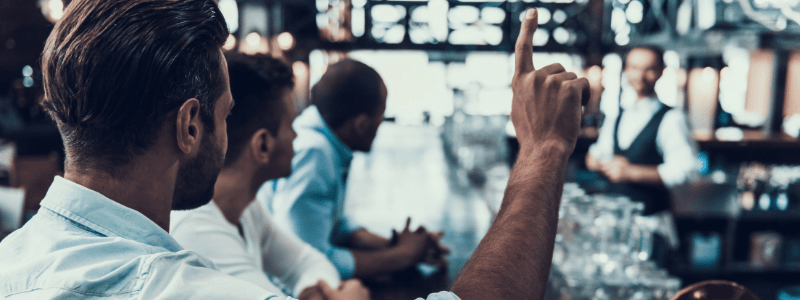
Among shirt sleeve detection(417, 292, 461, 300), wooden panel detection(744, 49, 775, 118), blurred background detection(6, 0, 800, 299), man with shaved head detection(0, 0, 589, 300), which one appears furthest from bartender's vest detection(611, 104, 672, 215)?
wooden panel detection(744, 49, 775, 118)

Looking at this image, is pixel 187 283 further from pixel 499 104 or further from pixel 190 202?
pixel 499 104

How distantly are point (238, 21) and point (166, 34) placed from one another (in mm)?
11860

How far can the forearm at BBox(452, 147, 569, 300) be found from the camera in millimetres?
599

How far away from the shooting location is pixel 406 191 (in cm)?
553

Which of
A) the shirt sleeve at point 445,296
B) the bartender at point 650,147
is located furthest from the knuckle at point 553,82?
the bartender at point 650,147

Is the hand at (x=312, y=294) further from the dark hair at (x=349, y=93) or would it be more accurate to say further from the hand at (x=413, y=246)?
the dark hair at (x=349, y=93)

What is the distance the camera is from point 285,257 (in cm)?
149

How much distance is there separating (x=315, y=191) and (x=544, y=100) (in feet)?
3.67

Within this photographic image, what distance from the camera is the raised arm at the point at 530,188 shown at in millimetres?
606

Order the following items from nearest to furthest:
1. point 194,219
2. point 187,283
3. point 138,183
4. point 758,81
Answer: point 187,283
point 138,183
point 194,219
point 758,81

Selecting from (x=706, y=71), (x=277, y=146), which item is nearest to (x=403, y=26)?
(x=706, y=71)

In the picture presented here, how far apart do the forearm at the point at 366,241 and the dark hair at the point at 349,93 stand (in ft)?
1.26

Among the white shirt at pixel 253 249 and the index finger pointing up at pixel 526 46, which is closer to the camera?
the index finger pointing up at pixel 526 46

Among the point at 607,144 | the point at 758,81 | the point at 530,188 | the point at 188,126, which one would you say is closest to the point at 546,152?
the point at 530,188
